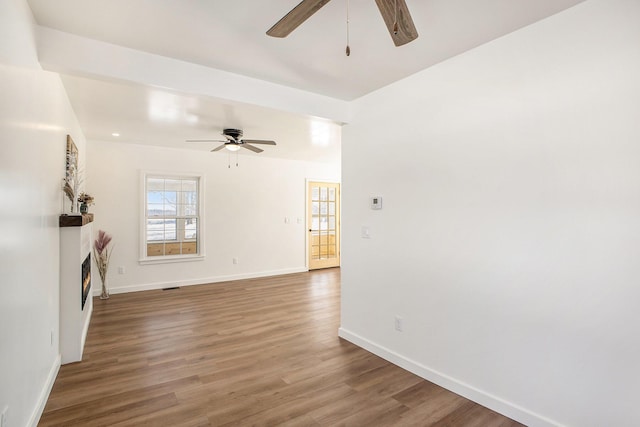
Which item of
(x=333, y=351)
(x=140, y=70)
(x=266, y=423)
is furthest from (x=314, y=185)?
(x=266, y=423)

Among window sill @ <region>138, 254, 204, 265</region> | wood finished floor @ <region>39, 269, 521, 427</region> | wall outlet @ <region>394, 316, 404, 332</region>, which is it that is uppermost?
window sill @ <region>138, 254, 204, 265</region>

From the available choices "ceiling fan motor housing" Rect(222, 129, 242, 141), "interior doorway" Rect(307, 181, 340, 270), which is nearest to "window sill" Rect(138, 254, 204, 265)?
"interior doorway" Rect(307, 181, 340, 270)

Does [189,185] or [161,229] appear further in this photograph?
[189,185]

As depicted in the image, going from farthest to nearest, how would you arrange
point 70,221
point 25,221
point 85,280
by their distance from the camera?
point 85,280, point 70,221, point 25,221

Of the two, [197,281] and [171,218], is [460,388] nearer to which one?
[197,281]

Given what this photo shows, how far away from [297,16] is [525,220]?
1855mm

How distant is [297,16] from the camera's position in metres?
1.46

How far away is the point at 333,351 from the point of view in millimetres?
3227

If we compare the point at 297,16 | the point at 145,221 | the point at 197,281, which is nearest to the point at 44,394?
the point at 297,16

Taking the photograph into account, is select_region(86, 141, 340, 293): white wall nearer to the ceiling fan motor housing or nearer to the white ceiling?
the ceiling fan motor housing

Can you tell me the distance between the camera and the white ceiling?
1901mm

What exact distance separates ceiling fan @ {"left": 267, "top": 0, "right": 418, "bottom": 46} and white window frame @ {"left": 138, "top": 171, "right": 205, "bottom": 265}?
4.88m

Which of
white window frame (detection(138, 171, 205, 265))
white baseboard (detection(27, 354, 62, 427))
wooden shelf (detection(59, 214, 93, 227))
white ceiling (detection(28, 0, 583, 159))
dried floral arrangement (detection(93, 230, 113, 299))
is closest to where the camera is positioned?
white ceiling (detection(28, 0, 583, 159))

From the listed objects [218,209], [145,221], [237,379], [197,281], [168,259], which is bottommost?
[237,379]
